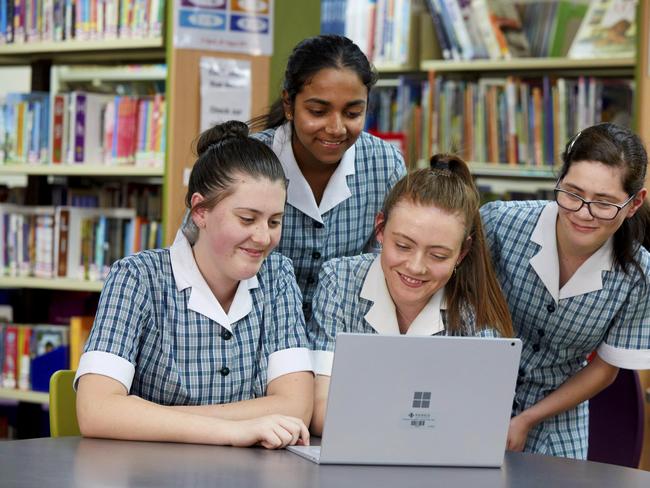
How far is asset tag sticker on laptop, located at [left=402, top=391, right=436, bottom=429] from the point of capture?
5.10ft

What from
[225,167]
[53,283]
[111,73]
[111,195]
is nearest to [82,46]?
[111,73]

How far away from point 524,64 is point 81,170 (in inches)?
69.5

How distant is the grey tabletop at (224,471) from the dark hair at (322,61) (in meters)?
0.88

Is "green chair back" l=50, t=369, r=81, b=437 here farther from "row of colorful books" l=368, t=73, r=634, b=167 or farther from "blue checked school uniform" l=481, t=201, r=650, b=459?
"row of colorful books" l=368, t=73, r=634, b=167

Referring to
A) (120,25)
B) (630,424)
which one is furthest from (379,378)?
(120,25)

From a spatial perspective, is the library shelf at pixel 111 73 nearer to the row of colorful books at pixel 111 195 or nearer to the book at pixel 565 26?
the row of colorful books at pixel 111 195

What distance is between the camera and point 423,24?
4391 mm

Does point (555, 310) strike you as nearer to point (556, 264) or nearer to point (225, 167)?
point (556, 264)

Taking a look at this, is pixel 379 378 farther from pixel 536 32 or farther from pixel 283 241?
pixel 536 32

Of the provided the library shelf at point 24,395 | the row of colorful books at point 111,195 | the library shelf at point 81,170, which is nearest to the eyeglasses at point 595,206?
the library shelf at point 81,170

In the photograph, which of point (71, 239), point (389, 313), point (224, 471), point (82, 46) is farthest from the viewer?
point (71, 239)

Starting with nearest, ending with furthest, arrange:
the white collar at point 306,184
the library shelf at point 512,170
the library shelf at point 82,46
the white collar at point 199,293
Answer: the white collar at point 199,293, the white collar at point 306,184, the library shelf at point 82,46, the library shelf at point 512,170

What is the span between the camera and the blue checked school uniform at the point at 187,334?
1.84 meters

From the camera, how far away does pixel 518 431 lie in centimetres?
222
